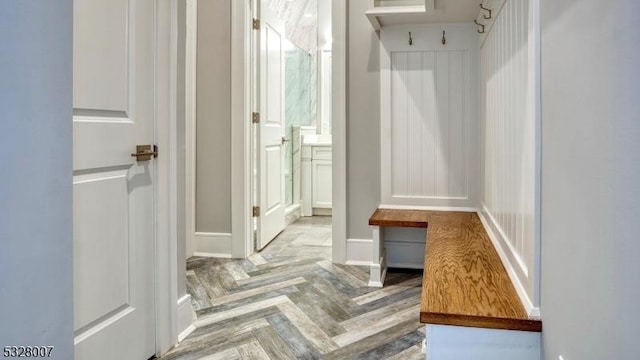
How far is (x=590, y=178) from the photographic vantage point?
2.73 ft

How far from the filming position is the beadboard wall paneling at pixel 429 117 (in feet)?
9.34

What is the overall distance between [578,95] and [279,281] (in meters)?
2.19

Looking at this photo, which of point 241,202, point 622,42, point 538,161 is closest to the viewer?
point 622,42

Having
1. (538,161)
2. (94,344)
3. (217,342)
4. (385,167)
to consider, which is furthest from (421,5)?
(94,344)

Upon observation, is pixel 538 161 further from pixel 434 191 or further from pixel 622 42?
pixel 434 191

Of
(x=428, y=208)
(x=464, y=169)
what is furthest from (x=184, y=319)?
(x=464, y=169)

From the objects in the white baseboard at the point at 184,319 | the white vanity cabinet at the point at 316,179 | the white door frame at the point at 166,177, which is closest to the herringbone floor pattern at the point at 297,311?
the white baseboard at the point at 184,319

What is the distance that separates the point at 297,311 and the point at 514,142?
1.36 meters

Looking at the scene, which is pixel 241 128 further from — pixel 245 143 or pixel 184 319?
pixel 184 319

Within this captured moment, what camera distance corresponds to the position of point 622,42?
0.70 m

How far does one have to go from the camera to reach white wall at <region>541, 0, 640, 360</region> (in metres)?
0.68

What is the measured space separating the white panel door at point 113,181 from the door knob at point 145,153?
0.02 meters

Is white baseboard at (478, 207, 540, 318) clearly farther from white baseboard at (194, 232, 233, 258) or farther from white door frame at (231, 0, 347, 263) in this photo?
white baseboard at (194, 232, 233, 258)
